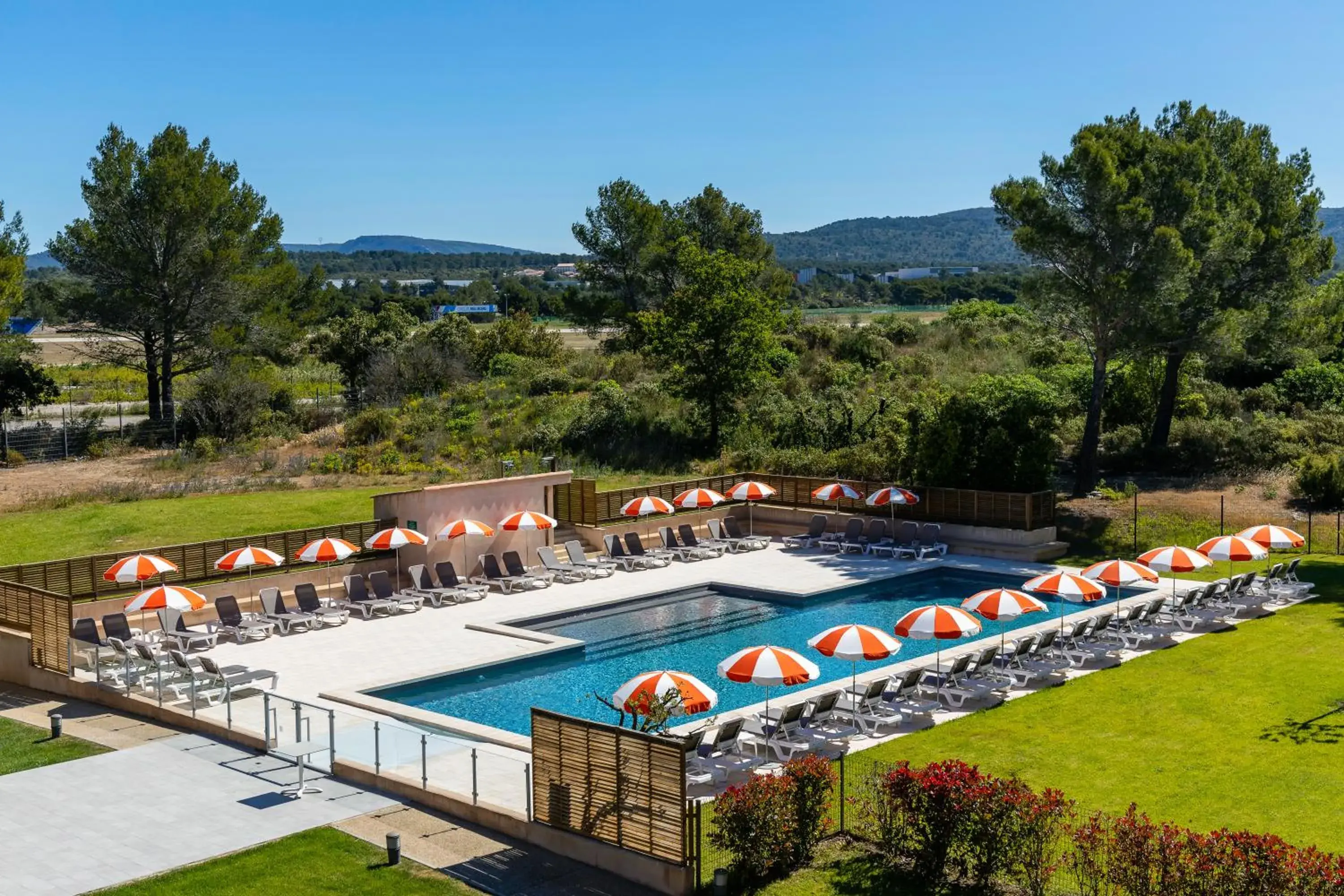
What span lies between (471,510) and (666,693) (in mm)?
14144

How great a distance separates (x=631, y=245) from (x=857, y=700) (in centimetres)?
4545

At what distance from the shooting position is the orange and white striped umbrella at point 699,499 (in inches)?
1222

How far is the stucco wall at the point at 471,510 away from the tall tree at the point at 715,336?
12.9 m

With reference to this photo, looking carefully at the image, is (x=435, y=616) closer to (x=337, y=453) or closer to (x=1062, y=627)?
(x=1062, y=627)

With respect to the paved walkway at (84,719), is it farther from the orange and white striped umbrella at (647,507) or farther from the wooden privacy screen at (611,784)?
the orange and white striped umbrella at (647,507)

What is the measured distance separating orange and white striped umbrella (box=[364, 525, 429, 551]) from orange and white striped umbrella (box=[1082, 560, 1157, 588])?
13.1m

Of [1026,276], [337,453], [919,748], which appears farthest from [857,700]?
[337,453]

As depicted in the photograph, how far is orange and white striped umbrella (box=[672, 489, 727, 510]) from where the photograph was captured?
102ft

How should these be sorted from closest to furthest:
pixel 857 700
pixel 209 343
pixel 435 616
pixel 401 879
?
pixel 401 879
pixel 857 700
pixel 435 616
pixel 209 343

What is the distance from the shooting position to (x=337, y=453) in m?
44.4

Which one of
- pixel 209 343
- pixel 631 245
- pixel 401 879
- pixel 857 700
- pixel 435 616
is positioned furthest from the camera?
pixel 631 245

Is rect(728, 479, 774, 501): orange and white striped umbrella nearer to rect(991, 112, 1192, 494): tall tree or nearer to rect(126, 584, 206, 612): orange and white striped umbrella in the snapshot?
rect(991, 112, 1192, 494): tall tree

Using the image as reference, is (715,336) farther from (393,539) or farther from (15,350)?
(15,350)

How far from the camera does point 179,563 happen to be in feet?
81.6
